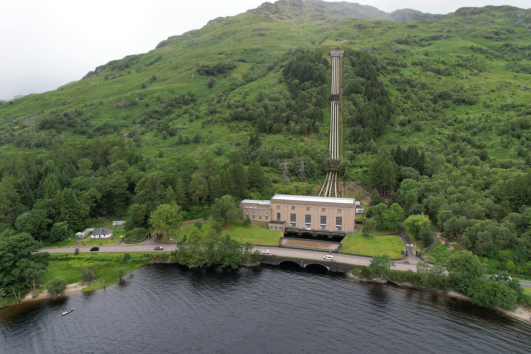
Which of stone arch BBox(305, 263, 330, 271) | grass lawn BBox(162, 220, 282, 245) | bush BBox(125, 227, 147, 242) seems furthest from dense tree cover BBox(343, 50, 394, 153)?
bush BBox(125, 227, 147, 242)

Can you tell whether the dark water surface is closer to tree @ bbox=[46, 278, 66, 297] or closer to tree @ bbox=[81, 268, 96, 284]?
tree @ bbox=[46, 278, 66, 297]

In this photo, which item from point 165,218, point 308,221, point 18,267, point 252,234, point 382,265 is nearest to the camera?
point 18,267

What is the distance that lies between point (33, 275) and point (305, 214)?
210 ft

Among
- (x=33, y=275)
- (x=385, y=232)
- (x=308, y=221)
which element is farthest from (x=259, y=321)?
(x=33, y=275)

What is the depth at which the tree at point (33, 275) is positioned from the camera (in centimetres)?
6614

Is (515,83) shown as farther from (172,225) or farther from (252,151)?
(172,225)

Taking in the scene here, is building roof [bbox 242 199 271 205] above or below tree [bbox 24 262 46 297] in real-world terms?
above

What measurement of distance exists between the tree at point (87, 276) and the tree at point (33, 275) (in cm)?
754

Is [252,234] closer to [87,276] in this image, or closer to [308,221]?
[308,221]

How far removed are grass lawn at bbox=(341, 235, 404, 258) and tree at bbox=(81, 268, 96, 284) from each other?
185 feet

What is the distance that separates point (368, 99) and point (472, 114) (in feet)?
152

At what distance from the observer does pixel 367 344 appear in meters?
50.2

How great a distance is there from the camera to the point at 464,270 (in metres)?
62.3

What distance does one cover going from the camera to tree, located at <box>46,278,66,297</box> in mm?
65188
